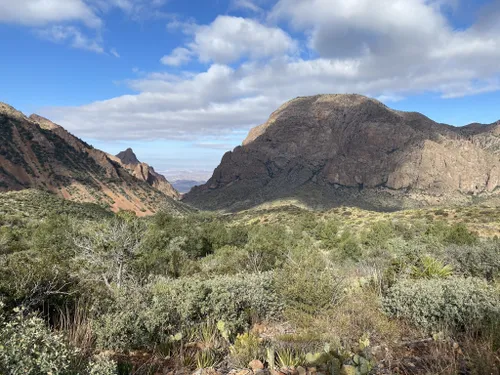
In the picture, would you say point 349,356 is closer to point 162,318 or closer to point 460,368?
point 460,368

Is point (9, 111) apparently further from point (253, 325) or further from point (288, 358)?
point (288, 358)

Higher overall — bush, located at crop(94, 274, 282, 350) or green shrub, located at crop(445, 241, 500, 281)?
bush, located at crop(94, 274, 282, 350)

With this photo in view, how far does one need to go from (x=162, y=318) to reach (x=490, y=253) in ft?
62.2

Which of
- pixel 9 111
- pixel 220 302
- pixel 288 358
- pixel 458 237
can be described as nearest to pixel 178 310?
pixel 220 302

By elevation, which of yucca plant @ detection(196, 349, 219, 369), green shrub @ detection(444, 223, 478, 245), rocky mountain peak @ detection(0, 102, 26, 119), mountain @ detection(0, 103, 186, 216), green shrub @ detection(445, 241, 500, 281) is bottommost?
green shrub @ detection(444, 223, 478, 245)

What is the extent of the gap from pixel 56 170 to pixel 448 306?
117 m

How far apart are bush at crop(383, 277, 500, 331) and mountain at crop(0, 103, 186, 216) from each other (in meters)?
94.2

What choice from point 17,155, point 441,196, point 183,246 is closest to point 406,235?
point 183,246

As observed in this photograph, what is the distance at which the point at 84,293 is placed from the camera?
24.9 feet

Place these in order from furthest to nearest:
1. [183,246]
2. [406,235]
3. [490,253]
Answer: [406,235] < [183,246] < [490,253]

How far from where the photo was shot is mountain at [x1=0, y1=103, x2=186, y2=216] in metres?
94.3

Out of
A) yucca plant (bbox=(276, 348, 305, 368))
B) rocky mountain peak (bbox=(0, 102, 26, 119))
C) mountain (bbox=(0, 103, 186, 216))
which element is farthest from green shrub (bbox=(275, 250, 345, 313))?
rocky mountain peak (bbox=(0, 102, 26, 119))

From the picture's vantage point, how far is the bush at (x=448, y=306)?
21.4ft

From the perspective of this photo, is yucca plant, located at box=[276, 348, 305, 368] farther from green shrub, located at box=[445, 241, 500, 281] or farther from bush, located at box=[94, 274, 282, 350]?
green shrub, located at box=[445, 241, 500, 281]
